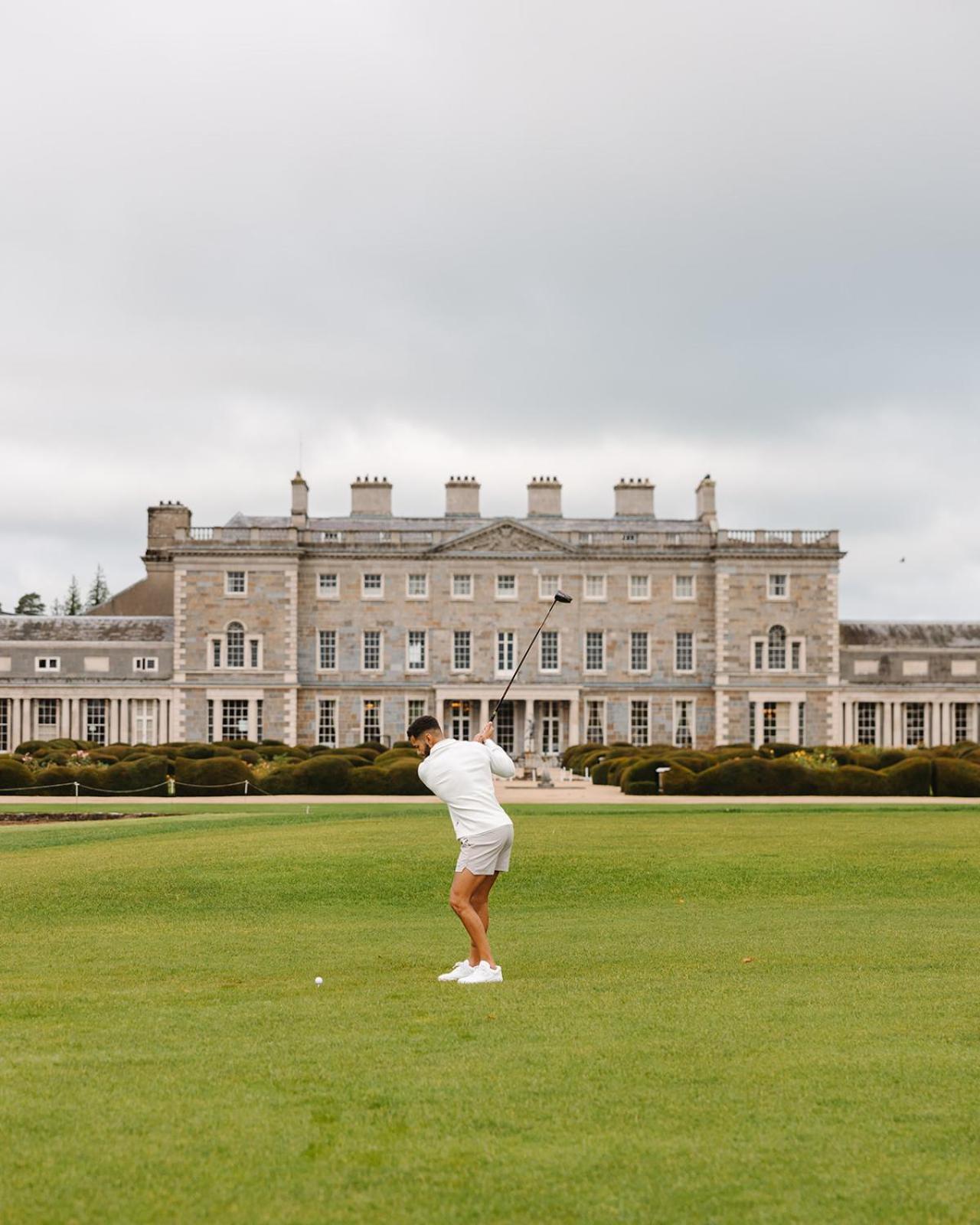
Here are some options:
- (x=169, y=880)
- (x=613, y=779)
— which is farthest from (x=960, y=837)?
(x=613, y=779)

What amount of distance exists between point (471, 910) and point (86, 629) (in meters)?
49.5

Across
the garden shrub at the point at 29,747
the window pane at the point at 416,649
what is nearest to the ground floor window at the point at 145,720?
the window pane at the point at 416,649

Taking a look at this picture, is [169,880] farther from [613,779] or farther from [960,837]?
[613,779]

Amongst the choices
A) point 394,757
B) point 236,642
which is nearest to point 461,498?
point 236,642

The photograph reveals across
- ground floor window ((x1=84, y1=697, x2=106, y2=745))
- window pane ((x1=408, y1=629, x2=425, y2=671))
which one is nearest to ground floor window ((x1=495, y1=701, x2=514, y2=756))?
window pane ((x1=408, y1=629, x2=425, y2=671))

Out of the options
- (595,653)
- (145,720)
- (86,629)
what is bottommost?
(145,720)

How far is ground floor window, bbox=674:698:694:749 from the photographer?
181 ft

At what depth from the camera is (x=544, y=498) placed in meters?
59.4

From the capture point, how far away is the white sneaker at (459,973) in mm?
7910

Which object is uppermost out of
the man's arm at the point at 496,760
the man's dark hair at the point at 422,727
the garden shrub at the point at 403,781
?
the man's dark hair at the point at 422,727

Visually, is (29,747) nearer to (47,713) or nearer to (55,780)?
(55,780)

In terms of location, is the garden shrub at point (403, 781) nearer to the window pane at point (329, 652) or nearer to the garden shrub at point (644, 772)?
the garden shrub at point (644, 772)

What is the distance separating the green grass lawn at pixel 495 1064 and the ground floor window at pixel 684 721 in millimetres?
42259

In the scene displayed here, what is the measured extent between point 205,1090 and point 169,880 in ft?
30.7
